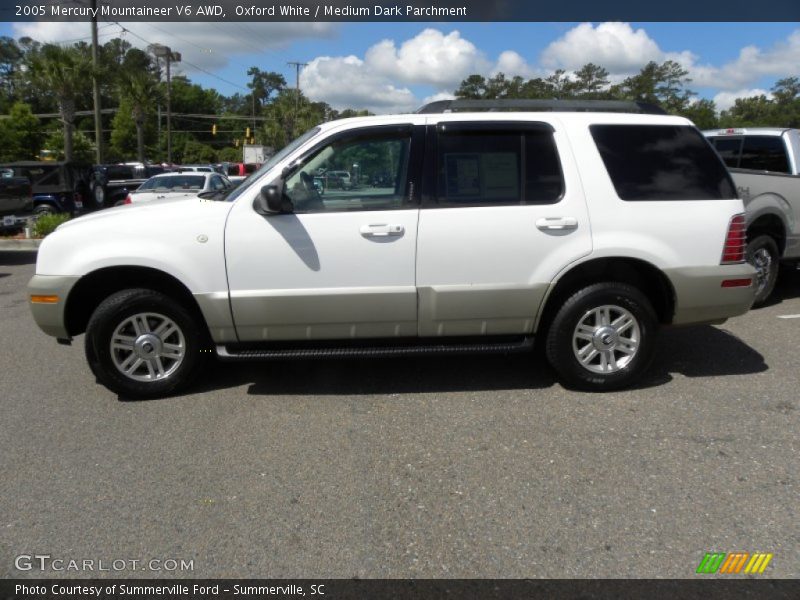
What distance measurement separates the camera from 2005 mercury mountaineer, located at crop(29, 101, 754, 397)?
14.4 feet

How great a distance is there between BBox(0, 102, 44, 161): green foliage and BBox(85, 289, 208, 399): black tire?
52478mm

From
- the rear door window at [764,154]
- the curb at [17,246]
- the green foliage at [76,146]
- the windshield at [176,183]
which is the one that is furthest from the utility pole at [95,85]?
the green foliage at [76,146]

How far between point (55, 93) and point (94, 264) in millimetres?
30576

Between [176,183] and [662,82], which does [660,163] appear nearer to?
[176,183]

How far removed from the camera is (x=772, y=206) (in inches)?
281

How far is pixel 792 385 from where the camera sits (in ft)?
16.0

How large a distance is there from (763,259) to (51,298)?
718 cm

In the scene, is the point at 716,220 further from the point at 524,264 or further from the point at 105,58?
the point at 105,58

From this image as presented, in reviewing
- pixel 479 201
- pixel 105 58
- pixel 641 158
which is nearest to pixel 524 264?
pixel 479 201

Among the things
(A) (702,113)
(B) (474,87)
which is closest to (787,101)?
(A) (702,113)

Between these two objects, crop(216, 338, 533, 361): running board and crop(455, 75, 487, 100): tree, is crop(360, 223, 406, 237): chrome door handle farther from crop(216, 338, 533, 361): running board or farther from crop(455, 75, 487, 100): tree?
crop(455, 75, 487, 100): tree

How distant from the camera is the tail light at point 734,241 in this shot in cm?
463
